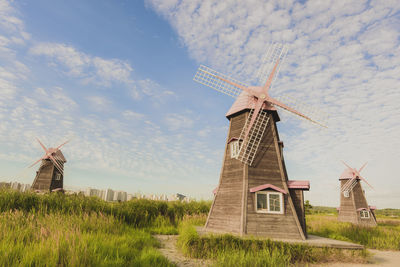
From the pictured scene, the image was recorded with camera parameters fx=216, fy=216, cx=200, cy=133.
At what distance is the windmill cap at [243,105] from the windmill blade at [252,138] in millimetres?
369

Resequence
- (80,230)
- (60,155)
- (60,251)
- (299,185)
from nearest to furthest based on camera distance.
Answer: (60,251)
(80,230)
(299,185)
(60,155)

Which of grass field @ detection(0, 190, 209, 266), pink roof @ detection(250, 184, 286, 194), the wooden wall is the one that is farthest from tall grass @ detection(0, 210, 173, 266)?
pink roof @ detection(250, 184, 286, 194)

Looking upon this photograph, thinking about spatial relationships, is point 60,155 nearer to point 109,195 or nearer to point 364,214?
point 109,195

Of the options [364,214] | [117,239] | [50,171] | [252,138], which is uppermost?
[252,138]

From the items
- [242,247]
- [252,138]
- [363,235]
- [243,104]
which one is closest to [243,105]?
[243,104]

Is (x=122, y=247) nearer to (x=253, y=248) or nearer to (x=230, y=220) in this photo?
(x=253, y=248)

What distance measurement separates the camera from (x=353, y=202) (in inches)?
928

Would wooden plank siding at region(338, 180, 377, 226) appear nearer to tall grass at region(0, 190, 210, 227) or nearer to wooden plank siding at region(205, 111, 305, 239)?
tall grass at region(0, 190, 210, 227)

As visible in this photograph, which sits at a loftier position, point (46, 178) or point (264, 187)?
point (46, 178)

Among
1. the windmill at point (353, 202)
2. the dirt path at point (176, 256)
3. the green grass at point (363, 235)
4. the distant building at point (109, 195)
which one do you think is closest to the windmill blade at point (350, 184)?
the windmill at point (353, 202)

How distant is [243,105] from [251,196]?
4643 millimetres

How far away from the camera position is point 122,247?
5156 mm

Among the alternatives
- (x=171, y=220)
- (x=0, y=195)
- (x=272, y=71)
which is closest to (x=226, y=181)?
(x=171, y=220)

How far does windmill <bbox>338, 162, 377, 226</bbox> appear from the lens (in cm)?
2323
